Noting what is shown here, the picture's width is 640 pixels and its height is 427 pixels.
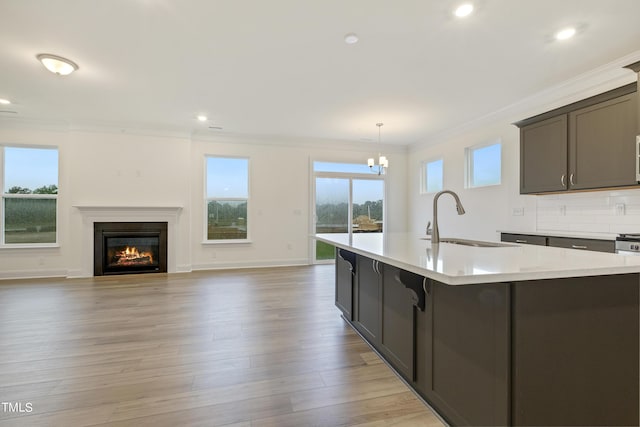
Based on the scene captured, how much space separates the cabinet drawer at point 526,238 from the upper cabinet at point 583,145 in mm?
592

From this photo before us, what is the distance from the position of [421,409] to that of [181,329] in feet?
7.38

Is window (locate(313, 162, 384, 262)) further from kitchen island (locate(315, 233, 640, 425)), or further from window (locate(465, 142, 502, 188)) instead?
kitchen island (locate(315, 233, 640, 425))

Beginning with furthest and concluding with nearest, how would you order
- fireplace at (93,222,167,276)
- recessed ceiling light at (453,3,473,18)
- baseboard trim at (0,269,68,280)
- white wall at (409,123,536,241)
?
fireplace at (93,222,167,276) < baseboard trim at (0,269,68,280) < white wall at (409,123,536,241) < recessed ceiling light at (453,3,473,18)

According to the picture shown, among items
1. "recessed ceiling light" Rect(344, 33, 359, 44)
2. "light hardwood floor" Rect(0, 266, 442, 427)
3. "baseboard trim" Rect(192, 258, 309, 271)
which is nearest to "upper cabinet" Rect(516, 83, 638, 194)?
"recessed ceiling light" Rect(344, 33, 359, 44)

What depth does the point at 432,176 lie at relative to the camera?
660cm

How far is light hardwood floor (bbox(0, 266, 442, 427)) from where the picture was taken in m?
1.69

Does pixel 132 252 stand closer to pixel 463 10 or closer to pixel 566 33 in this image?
pixel 463 10

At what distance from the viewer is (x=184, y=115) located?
499 cm

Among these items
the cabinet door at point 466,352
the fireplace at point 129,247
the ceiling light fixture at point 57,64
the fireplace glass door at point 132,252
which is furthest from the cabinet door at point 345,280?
the fireplace glass door at point 132,252

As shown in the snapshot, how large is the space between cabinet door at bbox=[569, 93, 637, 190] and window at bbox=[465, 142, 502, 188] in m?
1.42

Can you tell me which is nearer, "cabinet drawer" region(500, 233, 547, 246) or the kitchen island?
the kitchen island

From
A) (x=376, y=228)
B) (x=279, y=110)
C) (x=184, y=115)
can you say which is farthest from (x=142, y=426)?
(x=376, y=228)

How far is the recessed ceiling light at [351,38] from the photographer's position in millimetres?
2715

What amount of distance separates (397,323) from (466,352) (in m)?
0.63
